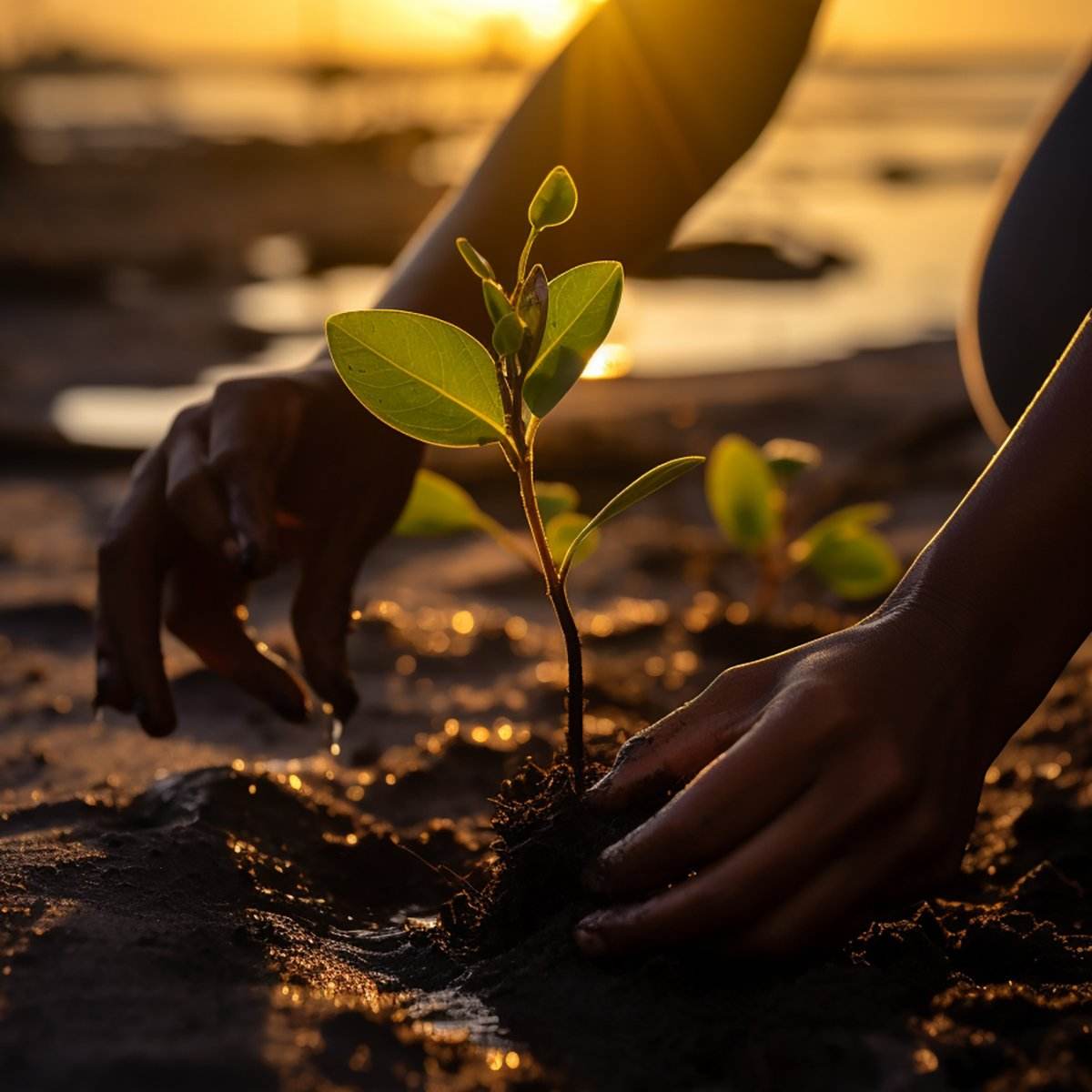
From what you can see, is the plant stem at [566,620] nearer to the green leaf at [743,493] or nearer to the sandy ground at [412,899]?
the sandy ground at [412,899]

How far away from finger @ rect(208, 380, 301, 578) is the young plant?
Result: 0.27 m

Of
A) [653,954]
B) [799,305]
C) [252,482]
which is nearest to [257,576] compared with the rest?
[252,482]

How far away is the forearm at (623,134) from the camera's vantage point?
170cm

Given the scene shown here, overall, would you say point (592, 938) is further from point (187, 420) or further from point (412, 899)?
point (187, 420)

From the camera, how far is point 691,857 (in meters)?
0.91

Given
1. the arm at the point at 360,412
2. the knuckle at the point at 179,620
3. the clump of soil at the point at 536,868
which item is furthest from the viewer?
the knuckle at the point at 179,620

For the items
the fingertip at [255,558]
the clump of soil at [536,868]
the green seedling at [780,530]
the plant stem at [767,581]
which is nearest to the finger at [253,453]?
the fingertip at [255,558]

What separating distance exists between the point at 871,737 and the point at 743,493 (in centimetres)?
146

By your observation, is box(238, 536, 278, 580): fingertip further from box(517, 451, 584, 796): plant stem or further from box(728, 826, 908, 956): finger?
box(728, 826, 908, 956): finger

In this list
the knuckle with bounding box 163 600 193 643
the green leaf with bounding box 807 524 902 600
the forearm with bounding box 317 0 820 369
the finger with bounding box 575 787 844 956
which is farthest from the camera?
the green leaf with bounding box 807 524 902 600

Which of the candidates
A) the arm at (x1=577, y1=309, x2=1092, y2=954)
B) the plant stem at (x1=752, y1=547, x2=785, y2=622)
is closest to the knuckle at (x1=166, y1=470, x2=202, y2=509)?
the arm at (x1=577, y1=309, x2=1092, y2=954)

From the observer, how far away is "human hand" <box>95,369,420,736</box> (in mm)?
1324

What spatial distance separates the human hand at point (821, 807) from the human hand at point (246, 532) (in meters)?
0.52

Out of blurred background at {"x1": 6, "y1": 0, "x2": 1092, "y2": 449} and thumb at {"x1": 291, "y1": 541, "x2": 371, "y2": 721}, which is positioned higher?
thumb at {"x1": 291, "y1": 541, "x2": 371, "y2": 721}
